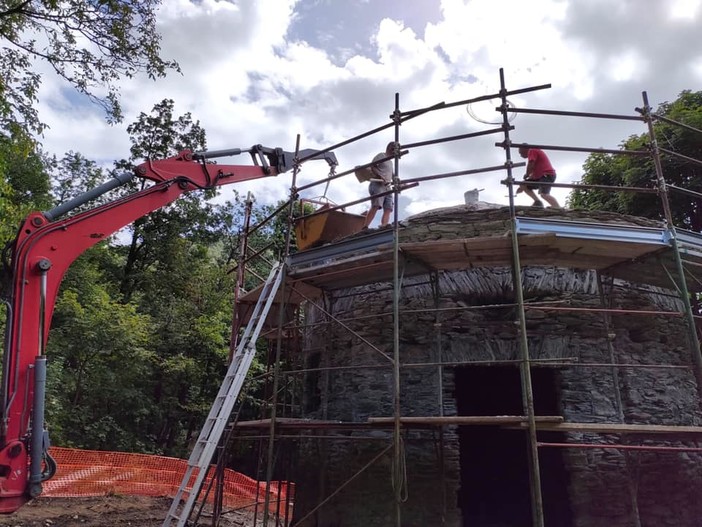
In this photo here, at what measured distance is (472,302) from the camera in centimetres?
736

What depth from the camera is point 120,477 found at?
11.3 meters

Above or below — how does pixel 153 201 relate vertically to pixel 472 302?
above

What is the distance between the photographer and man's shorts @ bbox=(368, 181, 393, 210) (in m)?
7.85

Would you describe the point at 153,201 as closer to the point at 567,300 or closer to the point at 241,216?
the point at 567,300

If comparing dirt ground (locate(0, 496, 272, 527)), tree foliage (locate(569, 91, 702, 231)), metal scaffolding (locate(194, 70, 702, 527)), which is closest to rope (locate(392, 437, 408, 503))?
metal scaffolding (locate(194, 70, 702, 527))

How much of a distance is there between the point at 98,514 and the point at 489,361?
7.55 m

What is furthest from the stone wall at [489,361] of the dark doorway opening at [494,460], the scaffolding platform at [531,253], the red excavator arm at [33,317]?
the red excavator arm at [33,317]

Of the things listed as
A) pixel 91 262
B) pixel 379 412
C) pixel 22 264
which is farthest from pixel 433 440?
pixel 91 262

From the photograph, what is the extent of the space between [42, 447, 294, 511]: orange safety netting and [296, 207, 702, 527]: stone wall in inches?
136

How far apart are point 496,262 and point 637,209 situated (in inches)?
378

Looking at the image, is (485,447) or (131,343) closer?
(485,447)

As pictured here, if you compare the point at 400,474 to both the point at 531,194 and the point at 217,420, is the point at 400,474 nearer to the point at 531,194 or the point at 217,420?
the point at 217,420

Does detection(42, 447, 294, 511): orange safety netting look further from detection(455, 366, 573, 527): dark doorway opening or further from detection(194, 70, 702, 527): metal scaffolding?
detection(194, 70, 702, 527): metal scaffolding

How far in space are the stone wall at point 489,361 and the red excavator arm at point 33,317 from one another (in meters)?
3.11
